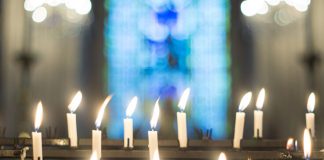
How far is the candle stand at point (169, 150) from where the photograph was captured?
1.74 meters

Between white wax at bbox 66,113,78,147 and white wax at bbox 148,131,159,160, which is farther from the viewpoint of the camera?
white wax at bbox 66,113,78,147

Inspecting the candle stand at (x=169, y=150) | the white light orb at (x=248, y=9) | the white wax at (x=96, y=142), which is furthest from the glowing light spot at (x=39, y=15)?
the white wax at (x=96, y=142)

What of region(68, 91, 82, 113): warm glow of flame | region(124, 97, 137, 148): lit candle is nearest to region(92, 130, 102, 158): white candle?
region(124, 97, 137, 148): lit candle

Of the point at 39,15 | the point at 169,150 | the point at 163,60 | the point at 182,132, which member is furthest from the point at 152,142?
the point at 39,15

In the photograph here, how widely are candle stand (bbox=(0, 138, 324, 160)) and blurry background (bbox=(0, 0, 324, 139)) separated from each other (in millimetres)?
4464

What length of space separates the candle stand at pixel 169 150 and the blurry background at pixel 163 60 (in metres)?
4.46

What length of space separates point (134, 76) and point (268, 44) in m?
1.80

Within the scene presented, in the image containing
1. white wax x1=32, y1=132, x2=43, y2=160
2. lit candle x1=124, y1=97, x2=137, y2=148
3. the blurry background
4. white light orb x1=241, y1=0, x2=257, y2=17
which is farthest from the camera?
white light orb x1=241, y1=0, x2=257, y2=17

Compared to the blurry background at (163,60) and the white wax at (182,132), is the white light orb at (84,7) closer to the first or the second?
the blurry background at (163,60)

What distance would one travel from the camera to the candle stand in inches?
68.7

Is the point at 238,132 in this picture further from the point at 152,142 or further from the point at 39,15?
the point at 39,15

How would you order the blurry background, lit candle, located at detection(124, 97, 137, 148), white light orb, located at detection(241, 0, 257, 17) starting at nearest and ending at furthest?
lit candle, located at detection(124, 97, 137, 148), the blurry background, white light orb, located at detection(241, 0, 257, 17)

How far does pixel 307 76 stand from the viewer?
662 cm

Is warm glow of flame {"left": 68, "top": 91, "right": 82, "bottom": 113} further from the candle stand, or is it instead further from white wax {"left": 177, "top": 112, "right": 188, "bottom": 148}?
white wax {"left": 177, "top": 112, "right": 188, "bottom": 148}
